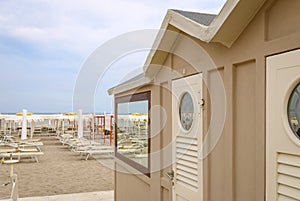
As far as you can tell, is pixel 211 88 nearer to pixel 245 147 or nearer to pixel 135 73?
pixel 245 147

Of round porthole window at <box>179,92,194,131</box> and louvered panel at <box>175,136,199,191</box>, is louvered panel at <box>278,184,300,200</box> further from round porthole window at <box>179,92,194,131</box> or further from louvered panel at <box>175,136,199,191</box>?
round porthole window at <box>179,92,194,131</box>


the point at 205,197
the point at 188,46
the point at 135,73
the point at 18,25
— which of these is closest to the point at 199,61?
the point at 188,46

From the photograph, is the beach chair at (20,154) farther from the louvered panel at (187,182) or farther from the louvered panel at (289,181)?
the louvered panel at (289,181)

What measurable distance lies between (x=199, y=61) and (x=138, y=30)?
162 cm

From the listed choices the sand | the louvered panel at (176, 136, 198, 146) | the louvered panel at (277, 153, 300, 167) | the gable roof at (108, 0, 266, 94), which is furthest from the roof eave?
the sand

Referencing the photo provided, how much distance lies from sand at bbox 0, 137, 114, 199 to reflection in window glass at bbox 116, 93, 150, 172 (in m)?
3.62

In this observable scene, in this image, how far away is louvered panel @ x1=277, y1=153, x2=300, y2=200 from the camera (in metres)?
1.86

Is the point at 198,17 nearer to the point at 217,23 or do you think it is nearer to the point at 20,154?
the point at 217,23

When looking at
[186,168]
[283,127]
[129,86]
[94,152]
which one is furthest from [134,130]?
[94,152]

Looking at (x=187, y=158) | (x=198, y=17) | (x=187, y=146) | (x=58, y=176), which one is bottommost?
(x=58, y=176)

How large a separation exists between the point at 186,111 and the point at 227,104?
84 cm

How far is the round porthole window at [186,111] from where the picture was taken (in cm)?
327

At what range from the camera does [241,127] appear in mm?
2414

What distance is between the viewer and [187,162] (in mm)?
3355
